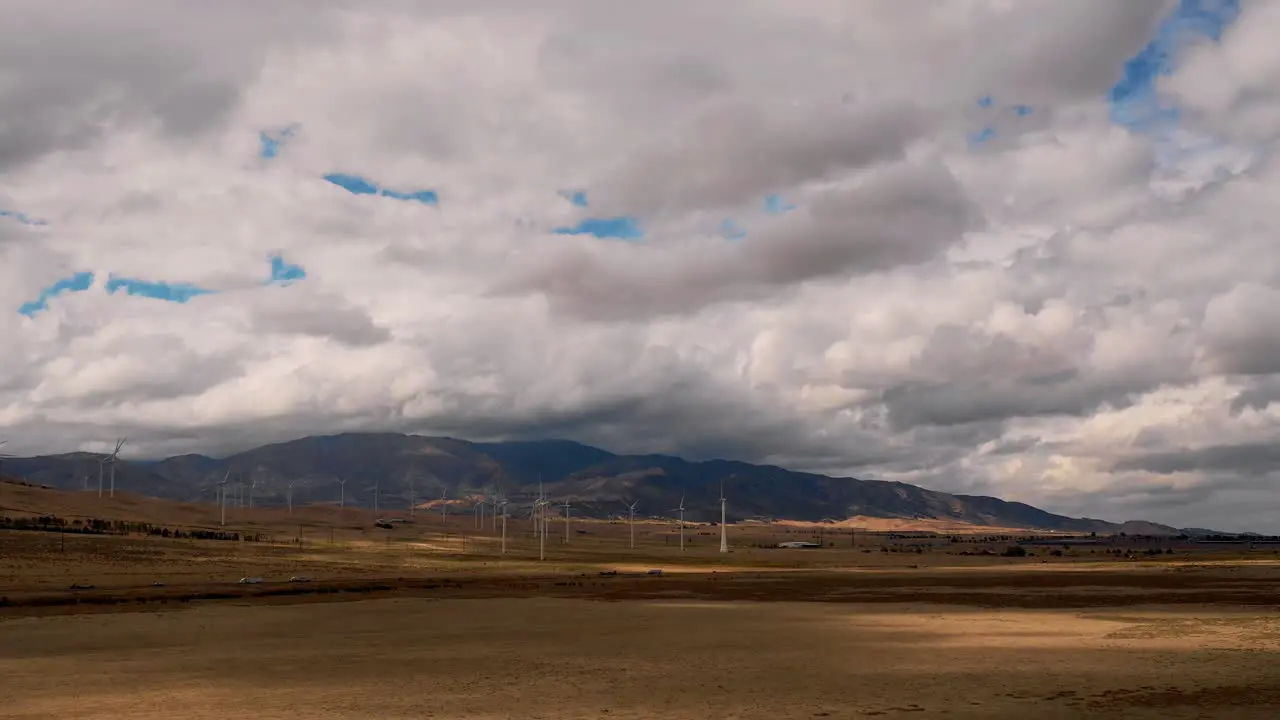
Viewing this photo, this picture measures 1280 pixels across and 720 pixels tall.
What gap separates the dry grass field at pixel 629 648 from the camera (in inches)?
1117

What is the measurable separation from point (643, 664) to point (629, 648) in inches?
215

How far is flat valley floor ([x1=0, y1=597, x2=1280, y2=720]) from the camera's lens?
2775 centimetres

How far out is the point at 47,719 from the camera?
26.5m

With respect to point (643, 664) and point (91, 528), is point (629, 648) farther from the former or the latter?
point (91, 528)

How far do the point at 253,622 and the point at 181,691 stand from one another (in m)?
23.4

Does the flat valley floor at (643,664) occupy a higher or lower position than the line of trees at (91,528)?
higher

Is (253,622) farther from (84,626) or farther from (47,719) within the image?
(47,719)

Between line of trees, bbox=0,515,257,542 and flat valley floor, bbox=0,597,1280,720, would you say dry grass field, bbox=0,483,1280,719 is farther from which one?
line of trees, bbox=0,515,257,542

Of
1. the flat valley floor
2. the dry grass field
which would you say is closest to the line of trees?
the dry grass field

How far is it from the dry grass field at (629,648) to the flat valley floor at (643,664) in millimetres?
162

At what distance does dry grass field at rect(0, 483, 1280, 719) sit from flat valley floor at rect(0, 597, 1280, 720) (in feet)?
0.53

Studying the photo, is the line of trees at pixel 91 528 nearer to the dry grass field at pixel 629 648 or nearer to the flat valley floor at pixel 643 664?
the dry grass field at pixel 629 648

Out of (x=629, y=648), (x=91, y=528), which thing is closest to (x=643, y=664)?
(x=629, y=648)

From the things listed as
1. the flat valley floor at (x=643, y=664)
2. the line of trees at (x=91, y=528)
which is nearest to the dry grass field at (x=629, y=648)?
the flat valley floor at (x=643, y=664)
